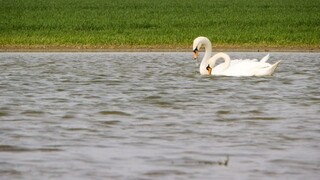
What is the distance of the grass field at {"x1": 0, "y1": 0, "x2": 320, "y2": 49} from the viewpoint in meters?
38.6

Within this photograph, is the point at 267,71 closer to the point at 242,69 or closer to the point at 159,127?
the point at 242,69

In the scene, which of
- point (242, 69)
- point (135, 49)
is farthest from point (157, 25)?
point (242, 69)

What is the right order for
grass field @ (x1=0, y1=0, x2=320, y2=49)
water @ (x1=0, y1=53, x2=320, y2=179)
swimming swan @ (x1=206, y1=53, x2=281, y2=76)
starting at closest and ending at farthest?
water @ (x1=0, y1=53, x2=320, y2=179)
swimming swan @ (x1=206, y1=53, x2=281, y2=76)
grass field @ (x1=0, y1=0, x2=320, y2=49)

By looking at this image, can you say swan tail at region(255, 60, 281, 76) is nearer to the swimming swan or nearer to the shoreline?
the swimming swan

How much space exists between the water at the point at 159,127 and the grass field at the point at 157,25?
17963 mm

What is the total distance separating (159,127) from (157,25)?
39020 millimetres

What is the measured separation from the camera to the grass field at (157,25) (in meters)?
38.6

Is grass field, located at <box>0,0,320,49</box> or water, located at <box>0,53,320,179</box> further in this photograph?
grass field, located at <box>0,0,320,49</box>

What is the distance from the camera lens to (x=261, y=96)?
51.0 ft

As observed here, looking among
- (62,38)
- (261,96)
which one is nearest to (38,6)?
(62,38)

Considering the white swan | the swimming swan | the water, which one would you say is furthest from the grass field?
the water

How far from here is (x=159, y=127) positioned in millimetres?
11242

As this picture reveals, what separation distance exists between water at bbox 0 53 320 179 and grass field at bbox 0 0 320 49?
58.9ft

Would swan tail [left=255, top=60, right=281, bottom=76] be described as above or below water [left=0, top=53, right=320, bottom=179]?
above
